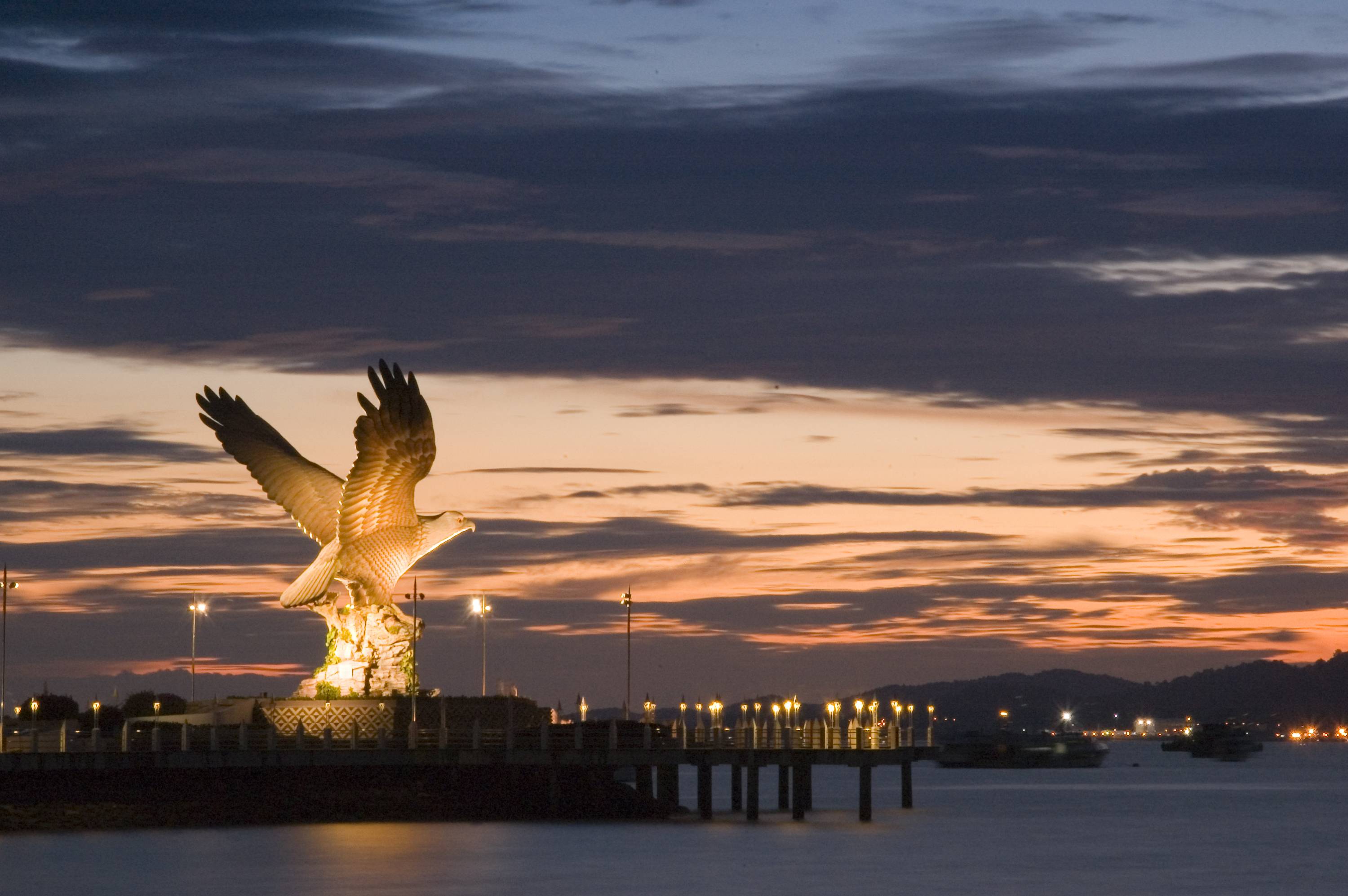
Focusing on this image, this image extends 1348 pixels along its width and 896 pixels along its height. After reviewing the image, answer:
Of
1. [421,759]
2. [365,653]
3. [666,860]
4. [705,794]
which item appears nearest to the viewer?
[666,860]

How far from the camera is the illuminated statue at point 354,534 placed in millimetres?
80312

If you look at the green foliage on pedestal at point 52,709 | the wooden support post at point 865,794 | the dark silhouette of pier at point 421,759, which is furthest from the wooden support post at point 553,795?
the green foliage on pedestal at point 52,709

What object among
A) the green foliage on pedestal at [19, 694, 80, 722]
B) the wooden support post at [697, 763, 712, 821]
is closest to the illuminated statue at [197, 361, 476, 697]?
the wooden support post at [697, 763, 712, 821]

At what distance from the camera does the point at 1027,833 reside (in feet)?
338

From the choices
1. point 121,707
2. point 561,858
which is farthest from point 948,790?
point 561,858

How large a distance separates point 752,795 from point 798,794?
225 cm

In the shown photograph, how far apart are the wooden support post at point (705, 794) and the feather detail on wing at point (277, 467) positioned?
18747 mm

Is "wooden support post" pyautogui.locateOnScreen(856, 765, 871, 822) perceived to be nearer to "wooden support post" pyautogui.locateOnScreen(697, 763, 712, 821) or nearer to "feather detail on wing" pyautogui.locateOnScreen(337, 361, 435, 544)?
"wooden support post" pyautogui.locateOnScreen(697, 763, 712, 821)

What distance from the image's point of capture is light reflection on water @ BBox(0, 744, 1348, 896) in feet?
228

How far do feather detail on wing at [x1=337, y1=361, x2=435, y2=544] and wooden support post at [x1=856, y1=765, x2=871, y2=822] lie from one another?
21.9m

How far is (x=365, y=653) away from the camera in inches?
3310

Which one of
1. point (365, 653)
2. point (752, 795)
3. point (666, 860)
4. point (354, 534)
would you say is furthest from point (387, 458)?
point (752, 795)

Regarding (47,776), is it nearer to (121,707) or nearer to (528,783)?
(528,783)

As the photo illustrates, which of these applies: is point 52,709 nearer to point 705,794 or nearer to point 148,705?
point 148,705
